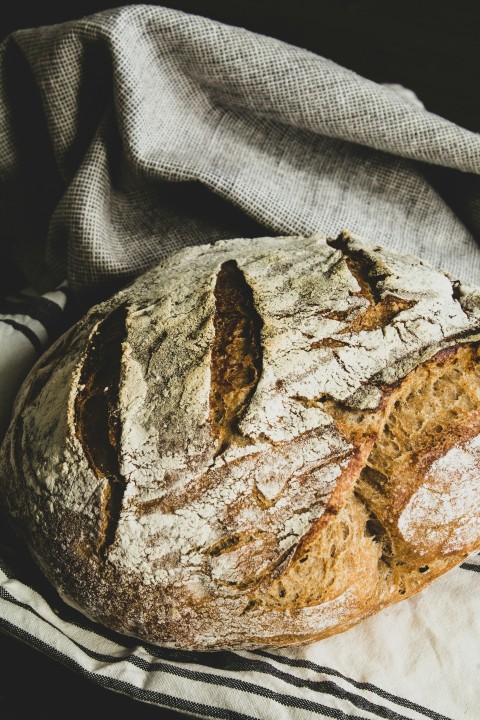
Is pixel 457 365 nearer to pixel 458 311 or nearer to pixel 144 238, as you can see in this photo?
pixel 458 311

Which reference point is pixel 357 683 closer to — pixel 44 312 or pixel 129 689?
pixel 129 689

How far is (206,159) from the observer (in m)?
1.33

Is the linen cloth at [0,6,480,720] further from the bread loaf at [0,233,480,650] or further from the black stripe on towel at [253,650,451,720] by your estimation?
the bread loaf at [0,233,480,650]

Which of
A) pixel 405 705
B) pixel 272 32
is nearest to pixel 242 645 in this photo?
pixel 405 705

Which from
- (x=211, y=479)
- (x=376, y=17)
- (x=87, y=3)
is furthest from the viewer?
(x=376, y=17)

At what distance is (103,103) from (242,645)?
105 cm

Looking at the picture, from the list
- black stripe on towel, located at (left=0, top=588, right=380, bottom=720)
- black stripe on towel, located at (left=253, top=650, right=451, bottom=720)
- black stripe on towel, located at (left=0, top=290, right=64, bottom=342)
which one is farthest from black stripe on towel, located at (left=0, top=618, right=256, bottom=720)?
black stripe on towel, located at (left=0, top=290, right=64, bottom=342)

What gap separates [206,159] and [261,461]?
28.0 inches

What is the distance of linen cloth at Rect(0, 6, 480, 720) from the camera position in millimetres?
1261

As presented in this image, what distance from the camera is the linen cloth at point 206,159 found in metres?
1.26

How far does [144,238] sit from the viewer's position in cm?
137

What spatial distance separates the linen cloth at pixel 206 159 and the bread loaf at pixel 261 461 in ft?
0.67

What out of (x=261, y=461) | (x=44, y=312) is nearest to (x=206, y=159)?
(x=44, y=312)

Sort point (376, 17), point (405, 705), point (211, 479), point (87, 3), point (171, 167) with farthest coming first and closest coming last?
point (376, 17), point (87, 3), point (171, 167), point (405, 705), point (211, 479)
